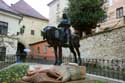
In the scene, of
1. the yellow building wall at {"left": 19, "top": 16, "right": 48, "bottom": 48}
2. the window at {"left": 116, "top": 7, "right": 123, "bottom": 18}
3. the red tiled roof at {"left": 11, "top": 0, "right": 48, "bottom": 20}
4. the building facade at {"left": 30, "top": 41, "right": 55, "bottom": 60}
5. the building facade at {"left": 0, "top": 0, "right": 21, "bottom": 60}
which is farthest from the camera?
the red tiled roof at {"left": 11, "top": 0, "right": 48, "bottom": 20}

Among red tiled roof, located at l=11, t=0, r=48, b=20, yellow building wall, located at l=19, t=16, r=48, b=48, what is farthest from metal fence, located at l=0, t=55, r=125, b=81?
red tiled roof, located at l=11, t=0, r=48, b=20

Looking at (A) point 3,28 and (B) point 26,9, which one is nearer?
(A) point 3,28

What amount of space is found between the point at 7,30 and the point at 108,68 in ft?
41.2

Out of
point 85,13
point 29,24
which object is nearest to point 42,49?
point 29,24

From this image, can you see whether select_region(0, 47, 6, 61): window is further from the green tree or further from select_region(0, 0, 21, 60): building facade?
the green tree

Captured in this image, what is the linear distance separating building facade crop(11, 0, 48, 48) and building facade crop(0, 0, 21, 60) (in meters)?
11.5

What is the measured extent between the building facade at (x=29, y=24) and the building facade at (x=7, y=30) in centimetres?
1155

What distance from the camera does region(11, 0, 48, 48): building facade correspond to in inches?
1336

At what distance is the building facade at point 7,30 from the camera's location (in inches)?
794

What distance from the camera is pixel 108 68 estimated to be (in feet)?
40.3

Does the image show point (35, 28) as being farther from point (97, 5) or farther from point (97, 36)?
point (97, 36)

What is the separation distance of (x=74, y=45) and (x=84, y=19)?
11413 mm

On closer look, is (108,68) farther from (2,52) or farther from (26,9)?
(26,9)

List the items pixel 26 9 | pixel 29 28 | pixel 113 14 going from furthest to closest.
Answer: pixel 26 9
pixel 29 28
pixel 113 14
